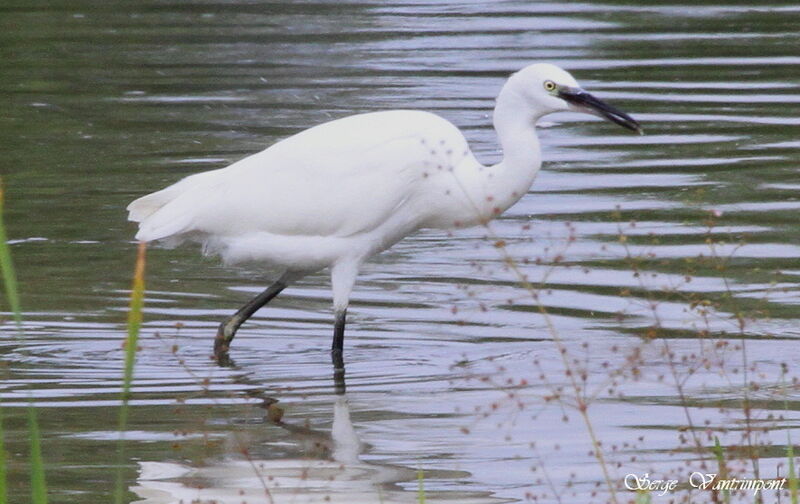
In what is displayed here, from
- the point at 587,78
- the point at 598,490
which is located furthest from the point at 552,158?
the point at 598,490

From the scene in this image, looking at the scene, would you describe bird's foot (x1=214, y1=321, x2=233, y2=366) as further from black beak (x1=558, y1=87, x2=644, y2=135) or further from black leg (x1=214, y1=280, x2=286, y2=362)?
black beak (x1=558, y1=87, x2=644, y2=135)

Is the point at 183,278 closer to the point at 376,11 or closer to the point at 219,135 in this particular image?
the point at 219,135

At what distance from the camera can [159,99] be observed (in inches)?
549

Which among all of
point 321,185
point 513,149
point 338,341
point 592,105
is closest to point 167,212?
point 321,185

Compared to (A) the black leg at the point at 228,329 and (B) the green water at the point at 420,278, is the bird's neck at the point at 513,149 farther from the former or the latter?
(A) the black leg at the point at 228,329

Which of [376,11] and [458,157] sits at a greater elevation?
[376,11]

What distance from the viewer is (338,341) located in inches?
296

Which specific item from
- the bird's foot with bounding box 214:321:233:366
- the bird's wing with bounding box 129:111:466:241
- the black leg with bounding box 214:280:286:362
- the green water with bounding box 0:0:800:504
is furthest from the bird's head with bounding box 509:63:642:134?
the bird's foot with bounding box 214:321:233:366

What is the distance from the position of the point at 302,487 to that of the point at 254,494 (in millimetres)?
172

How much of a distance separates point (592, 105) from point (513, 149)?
43cm

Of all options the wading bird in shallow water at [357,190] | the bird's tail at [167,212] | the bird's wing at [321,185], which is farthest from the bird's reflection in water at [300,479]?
the bird's tail at [167,212]

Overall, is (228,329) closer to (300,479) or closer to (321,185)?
(321,185)

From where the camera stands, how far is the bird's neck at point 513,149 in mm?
7578

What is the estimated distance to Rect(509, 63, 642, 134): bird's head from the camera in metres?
7.42
